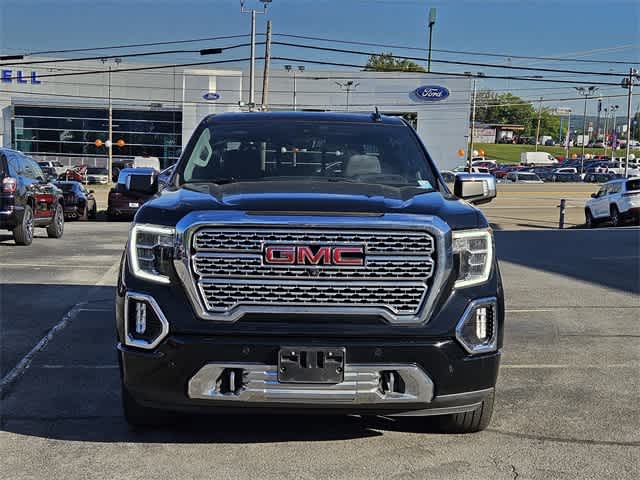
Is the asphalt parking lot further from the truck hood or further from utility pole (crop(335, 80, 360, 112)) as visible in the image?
utility pole (crop(335, 80, 360, 112))

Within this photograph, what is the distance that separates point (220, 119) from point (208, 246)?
228 cm

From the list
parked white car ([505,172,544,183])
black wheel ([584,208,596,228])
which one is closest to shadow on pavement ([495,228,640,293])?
black wheel ([584,208,596,228])

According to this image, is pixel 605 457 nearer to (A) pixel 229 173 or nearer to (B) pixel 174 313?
(B) pixel 174 313

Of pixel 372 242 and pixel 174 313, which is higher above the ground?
pixel 372 242

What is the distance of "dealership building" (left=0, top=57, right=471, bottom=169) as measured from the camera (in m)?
70.4

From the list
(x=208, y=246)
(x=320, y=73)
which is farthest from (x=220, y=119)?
(x=320, y=73)

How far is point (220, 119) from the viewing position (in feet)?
20.5

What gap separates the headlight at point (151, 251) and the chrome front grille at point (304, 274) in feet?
0.44

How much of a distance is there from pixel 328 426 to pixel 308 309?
1095 millimetres

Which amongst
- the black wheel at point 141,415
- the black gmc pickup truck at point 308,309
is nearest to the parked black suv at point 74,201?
the black wheel at point 141,415

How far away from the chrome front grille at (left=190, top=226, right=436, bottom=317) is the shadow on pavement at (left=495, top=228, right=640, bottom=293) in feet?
23.2

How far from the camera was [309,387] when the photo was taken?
412 centimetres

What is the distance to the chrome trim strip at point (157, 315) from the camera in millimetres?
4164

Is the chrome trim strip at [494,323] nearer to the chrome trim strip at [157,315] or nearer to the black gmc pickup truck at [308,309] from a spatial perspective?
the black gmc pickup truck at [308,309]
